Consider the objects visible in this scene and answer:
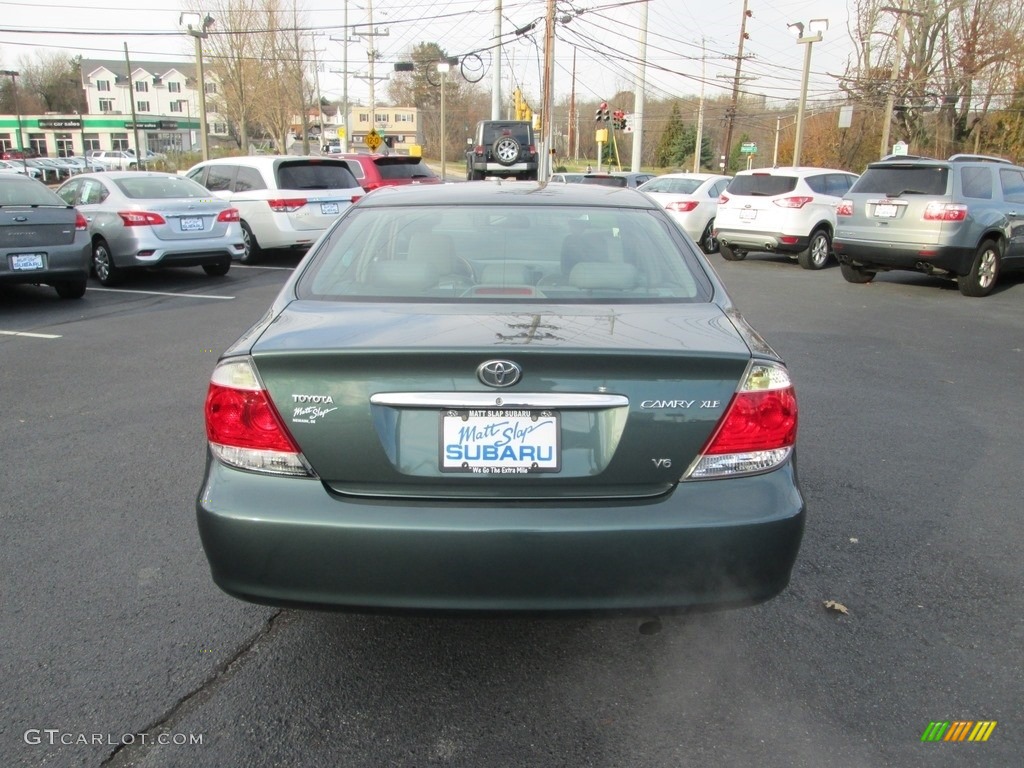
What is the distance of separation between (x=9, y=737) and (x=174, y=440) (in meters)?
2.83

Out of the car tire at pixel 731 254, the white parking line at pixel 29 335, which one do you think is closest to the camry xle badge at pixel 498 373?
the white parking line at pixel 29 335

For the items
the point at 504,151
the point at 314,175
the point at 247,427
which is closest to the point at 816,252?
the point at 314,175

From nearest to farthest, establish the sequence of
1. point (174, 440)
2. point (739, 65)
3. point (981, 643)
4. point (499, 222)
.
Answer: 1. point (981, 643)
2. point (499, 222)
3. point (174, 440)
4. point (739, 65)

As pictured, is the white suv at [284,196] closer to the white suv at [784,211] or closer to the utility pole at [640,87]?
the white suv at [784,211]

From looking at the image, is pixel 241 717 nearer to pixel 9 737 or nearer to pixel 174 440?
pixel 9 737

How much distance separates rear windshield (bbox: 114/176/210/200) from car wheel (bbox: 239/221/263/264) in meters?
1.84

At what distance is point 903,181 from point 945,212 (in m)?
0.83

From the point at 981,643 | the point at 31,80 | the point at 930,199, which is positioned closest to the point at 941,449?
the point at 981,643

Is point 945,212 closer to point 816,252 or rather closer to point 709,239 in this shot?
point 816,252

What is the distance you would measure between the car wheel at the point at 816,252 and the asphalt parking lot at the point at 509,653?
10.2m

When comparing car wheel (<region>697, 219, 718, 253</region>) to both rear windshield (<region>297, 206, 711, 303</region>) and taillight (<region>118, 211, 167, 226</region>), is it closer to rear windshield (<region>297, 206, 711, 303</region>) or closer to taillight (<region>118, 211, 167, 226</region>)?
taillight (<region>118, 211, 167, 226</region>)

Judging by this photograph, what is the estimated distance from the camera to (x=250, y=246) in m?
14.0

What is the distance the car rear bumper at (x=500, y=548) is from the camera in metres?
2.28

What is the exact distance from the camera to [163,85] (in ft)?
335
